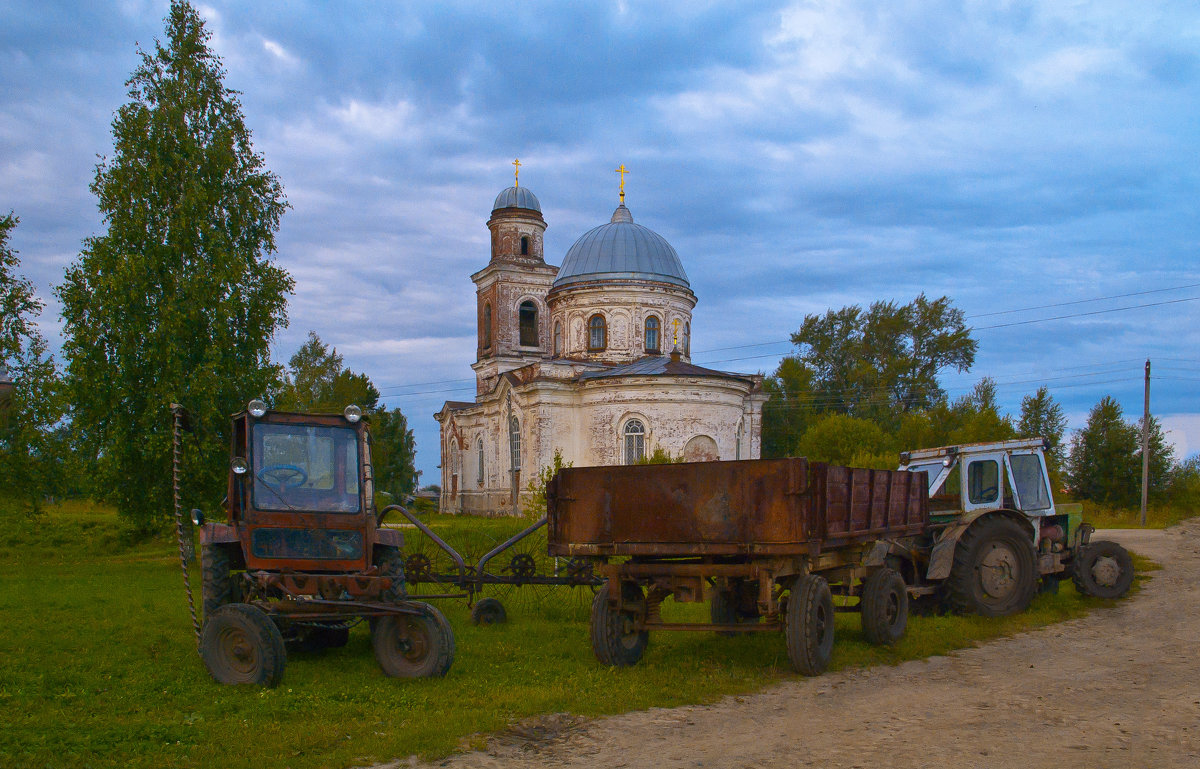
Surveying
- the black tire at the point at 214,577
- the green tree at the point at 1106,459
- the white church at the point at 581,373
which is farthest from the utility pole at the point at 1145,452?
the black tire at the point at 214,577

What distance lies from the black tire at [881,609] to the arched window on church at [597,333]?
3137cm

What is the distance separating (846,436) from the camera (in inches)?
1738

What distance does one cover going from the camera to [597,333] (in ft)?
139

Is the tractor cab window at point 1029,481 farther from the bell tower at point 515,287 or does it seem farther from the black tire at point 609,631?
the bell tower at point 515,287

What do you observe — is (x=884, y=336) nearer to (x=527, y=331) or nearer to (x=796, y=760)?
(x=527, y=331)

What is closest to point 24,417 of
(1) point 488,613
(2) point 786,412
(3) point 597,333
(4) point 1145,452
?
(1) point 488,613

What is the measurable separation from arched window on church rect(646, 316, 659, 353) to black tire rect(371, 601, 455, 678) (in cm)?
3380

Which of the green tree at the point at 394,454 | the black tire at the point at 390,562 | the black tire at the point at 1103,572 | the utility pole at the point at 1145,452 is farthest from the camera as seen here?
the green tree at the point at 394,454

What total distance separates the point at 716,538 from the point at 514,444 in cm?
3311

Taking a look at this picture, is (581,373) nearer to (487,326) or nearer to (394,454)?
(487,326)

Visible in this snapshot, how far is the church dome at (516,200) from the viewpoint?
4750 centimetres

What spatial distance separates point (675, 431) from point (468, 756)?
30279 mm

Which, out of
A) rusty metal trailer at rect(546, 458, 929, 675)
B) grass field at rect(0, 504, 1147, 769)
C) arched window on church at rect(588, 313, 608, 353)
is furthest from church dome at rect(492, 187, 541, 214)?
rusty metal trailer at rect(546, 458, 929, 675)

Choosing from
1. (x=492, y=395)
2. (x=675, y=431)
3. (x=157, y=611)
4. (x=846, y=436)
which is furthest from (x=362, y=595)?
(x=846, y=436)
